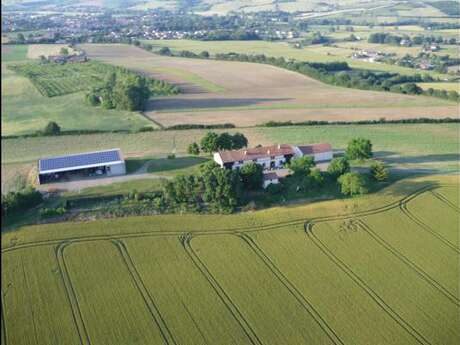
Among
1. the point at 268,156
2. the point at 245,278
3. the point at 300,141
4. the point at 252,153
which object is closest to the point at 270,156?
the point at 268,156

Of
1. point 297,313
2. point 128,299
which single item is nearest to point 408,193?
point 297,313

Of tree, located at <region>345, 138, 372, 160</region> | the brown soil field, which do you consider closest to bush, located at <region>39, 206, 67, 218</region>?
tree, located at <region>345, 138, 372, 160</region>

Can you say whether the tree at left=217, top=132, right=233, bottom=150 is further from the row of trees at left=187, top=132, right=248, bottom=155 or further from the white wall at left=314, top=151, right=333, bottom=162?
the white wall at left=314, top=151, right=333, bottom=162

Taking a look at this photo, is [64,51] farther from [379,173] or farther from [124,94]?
[379,173]

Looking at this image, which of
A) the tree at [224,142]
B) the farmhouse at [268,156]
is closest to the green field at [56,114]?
the tree at [224,142]

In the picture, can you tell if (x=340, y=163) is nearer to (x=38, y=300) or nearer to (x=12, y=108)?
(x=38, y=300)
